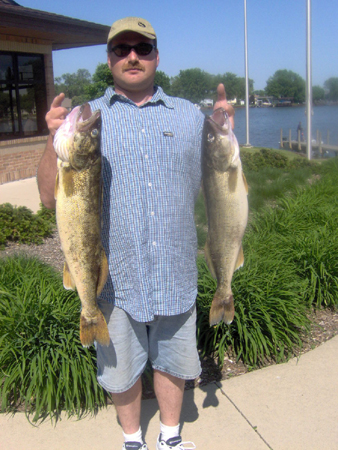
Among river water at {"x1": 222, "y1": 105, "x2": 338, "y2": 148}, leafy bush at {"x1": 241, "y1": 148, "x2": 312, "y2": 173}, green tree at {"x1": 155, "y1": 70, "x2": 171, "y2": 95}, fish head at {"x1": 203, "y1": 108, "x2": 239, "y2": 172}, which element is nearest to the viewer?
fish head at {"x1": 203, "y1": 108, "x2": 239, "y2": 172}

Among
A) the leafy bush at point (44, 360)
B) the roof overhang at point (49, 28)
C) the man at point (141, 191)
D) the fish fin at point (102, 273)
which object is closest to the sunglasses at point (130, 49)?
the man at point (141, 191)

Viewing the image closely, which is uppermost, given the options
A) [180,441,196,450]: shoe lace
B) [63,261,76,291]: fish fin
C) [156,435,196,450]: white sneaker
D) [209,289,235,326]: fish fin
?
[63,261,76,291]: fish fin

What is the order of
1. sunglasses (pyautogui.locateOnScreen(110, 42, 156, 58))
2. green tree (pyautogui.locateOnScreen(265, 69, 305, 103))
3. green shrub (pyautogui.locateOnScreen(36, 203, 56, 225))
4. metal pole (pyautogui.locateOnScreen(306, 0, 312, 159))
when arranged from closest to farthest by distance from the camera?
sunglasses (pyautogui.locateOnScreen(110, 42, 156, 58)) → green shrub (pyautogui.locateOnScreen(36, 203, 56, 225)) → metal pole (pyautogui.locateOnScreen(306, 0, 312, 159)) → green tree (pyautogui.locateOnScreen(265, 69, 305, 103))

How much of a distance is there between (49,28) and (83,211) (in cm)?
905

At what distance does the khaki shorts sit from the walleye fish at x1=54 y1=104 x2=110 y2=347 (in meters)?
0.11

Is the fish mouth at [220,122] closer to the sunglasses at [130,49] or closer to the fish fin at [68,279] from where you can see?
the sunglasses at [130,49]

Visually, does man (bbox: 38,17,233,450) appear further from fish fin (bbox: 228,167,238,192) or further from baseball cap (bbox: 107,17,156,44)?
fish fin (bbox: 228,167,238,192)

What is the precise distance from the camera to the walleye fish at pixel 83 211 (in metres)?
1.97

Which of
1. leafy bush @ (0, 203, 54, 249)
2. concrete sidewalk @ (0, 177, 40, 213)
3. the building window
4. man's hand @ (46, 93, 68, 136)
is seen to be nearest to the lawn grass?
man's hand @ (46, 93, 68, 136)

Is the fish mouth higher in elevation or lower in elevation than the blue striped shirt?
higher

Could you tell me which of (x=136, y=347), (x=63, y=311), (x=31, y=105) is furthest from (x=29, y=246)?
(x=31, y=105)

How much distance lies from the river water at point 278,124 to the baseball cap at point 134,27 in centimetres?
2382

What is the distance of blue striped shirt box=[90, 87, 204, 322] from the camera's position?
223 centimetres

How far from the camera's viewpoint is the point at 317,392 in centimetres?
313
